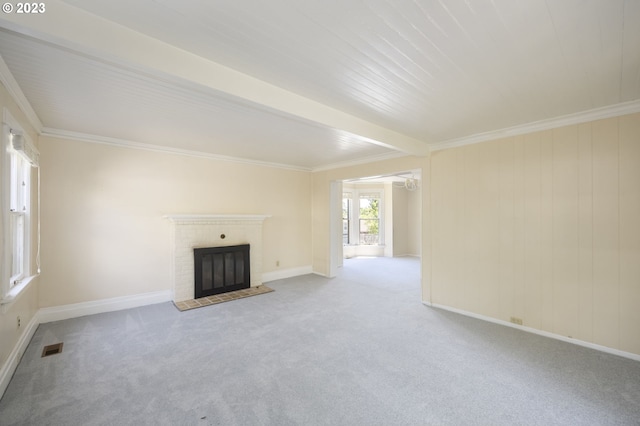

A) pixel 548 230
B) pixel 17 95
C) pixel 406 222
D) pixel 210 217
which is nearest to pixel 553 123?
pixel 548 230

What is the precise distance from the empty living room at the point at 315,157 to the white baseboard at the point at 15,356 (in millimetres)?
35

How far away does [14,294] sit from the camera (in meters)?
2.41

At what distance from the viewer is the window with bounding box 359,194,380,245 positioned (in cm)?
913

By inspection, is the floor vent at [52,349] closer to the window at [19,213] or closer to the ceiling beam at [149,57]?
the window at [19,213]

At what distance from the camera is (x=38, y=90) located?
246 centimetres

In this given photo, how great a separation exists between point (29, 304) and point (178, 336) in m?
1.67

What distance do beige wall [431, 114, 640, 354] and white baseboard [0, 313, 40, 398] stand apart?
15.4 feet

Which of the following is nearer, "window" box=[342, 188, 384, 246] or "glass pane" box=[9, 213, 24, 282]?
"glass pane" box=[9, 213, 24, 282]

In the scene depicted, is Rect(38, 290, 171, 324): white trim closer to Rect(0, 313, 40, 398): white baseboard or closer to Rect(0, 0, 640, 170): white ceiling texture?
Rect(0, 313, 40, 398): white baseboard

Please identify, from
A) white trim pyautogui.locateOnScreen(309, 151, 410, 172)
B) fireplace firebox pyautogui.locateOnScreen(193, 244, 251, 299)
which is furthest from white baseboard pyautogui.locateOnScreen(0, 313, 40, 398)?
white trim pyautogui.locateOnScreen(309, 151, 410, 172)

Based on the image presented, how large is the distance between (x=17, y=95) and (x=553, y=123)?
5.38 metres

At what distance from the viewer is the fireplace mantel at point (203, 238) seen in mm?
4438

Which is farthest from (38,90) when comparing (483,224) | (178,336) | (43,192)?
(483,224)

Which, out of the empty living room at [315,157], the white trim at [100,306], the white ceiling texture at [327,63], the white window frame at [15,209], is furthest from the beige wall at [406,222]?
the white window frame at [15,209]
